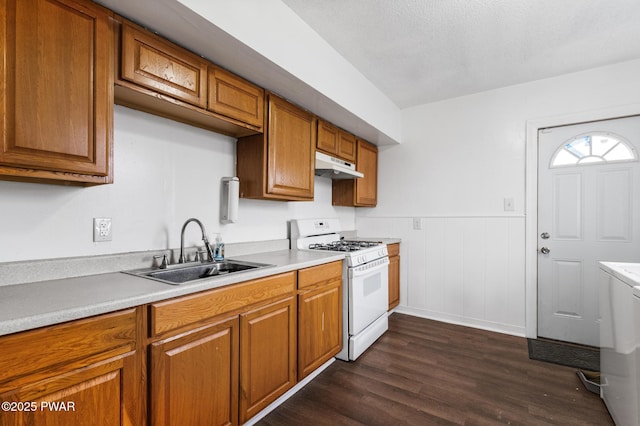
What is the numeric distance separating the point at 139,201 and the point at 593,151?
3.74 meters

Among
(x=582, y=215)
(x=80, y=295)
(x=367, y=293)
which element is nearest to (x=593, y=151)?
(x=582, y=215)

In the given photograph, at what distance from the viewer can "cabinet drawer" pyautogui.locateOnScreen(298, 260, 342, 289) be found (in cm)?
200

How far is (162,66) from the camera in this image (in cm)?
152

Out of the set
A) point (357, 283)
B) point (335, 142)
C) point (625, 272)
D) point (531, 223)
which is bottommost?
point (357, 283)

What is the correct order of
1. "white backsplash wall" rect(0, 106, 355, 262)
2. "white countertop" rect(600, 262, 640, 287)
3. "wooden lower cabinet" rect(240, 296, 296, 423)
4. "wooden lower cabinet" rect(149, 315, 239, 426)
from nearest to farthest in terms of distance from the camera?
"wooden lower cabinet" rect(149, 315, 239, 426), "white backsplash wall" rect(0, 106, 355, 262), "white countertop" rect(600, 262, 640, 287), "wooden lower cabinet" rect(240, 296, 296, 423)

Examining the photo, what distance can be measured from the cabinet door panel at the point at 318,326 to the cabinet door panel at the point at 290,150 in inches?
32.2

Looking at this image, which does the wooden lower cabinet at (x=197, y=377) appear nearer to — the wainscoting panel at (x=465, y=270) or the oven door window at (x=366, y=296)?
the oven door window at (x=366, y=296)

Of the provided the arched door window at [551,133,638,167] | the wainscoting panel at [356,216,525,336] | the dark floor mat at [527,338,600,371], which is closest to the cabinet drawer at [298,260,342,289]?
the wainscoting panel at [356,216,525,336]

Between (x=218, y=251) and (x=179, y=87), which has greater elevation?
(x=179, y=87)

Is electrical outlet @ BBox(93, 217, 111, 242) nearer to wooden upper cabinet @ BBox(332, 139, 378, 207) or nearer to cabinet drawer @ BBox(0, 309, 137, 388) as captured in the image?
cabinet drawer @ BBox(0, 309, 137, 388)

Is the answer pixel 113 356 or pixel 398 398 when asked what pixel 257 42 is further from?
pixel 398 398

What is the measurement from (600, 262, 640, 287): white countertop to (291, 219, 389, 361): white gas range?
1564 mm

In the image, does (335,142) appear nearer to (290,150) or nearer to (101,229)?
(290,150)

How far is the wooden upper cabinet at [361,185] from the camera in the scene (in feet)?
11.2
